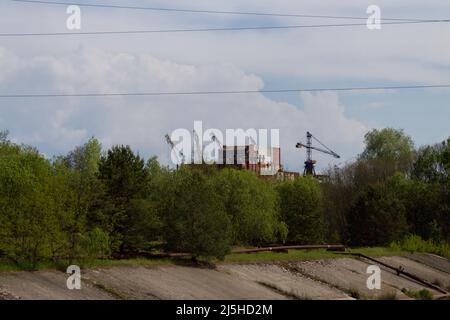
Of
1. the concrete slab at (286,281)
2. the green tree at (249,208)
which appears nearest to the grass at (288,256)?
the concrete slab at (286,281)

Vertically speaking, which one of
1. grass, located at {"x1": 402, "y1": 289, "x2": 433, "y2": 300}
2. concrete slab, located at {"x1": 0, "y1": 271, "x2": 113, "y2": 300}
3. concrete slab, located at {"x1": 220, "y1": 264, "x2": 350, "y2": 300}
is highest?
concrete slab, located at {"x1": 0, "y1": 271, "x2": 113, "y2": 300}

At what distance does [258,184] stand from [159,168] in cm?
2333

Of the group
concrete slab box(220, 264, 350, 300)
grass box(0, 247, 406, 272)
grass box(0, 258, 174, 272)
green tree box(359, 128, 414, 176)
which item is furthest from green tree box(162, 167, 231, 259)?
green tree box(359, 128, 414, 176)

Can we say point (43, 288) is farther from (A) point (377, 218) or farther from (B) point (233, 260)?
(A) point (377, 218)

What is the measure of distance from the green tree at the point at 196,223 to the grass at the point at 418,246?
3348 centimetres

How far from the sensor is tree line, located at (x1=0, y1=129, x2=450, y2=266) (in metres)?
39.4

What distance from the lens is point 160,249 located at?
5247 cm

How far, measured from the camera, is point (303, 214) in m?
81.6

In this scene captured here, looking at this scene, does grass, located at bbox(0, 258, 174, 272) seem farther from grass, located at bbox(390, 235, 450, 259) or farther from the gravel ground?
grass, located at bbox(390, 235, 450, 259)

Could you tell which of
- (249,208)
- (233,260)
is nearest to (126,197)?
(233,260)

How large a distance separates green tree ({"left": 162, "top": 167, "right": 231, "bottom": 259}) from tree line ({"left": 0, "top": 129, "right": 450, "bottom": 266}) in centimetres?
6
